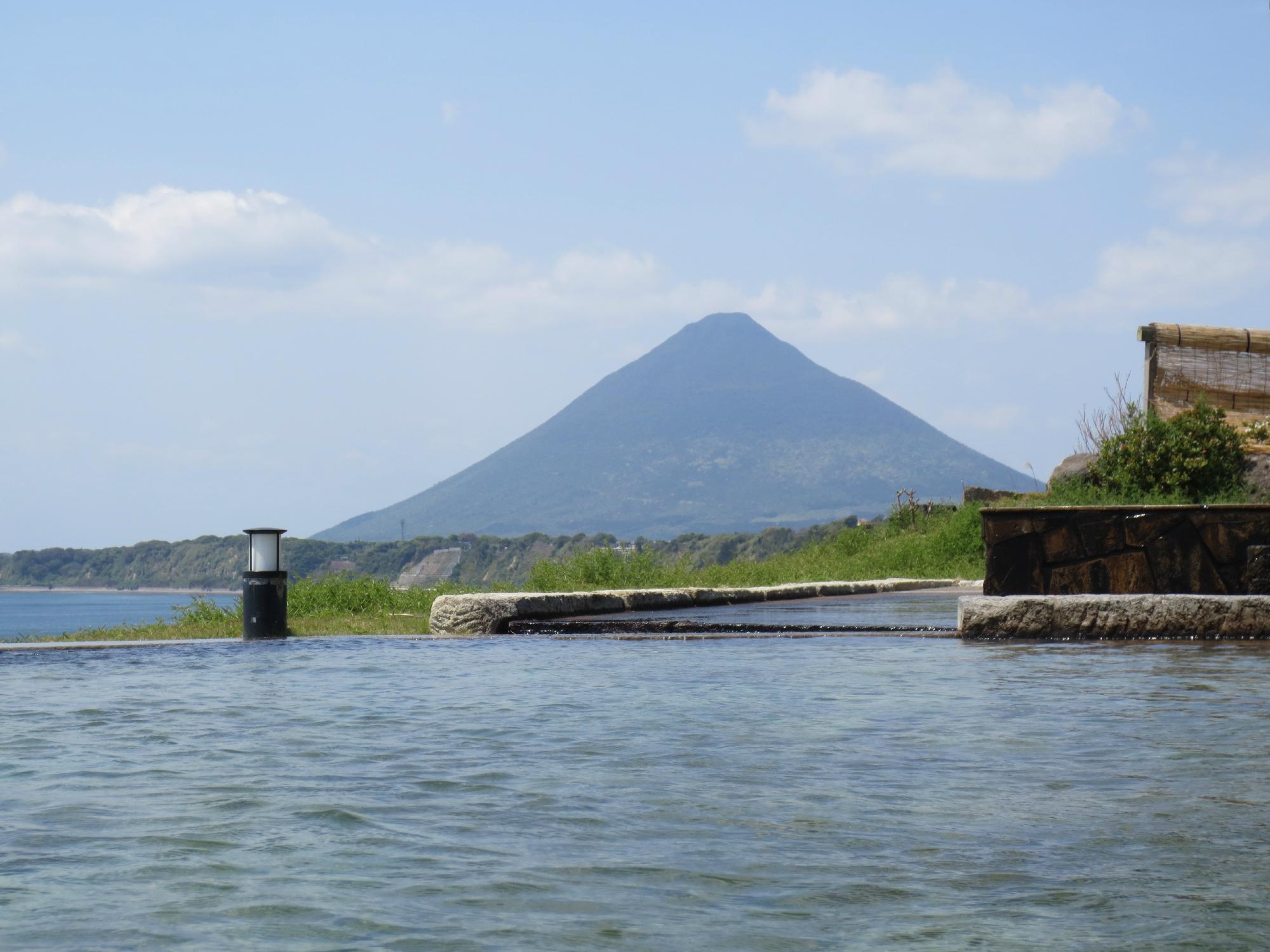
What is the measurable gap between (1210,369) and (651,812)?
1768cm

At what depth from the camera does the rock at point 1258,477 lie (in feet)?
54.3

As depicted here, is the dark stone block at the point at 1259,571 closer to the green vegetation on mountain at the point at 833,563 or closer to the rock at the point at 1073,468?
the green vegetation on mountain at the point at 833,563

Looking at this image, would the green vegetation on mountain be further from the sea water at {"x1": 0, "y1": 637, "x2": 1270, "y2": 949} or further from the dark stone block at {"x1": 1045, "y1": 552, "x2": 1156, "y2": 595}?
the sea water at {"x1": 0, "y1": 637, "x2": 1270, "y2": 949}

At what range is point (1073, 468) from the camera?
1936cm

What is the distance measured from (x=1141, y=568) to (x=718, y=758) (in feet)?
20.6

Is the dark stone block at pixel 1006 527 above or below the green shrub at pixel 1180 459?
below

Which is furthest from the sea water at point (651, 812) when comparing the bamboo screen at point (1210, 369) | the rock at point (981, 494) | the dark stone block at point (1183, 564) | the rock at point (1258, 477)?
the rock at point (981, 494)

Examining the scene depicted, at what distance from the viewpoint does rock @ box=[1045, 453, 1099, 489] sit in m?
18.7

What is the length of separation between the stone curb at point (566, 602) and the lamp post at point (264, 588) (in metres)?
1.39

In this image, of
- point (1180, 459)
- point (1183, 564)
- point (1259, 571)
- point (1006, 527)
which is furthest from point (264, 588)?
point (1180, 459)

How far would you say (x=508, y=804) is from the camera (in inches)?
175

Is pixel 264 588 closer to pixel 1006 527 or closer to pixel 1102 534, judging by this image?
pixel 1006 527

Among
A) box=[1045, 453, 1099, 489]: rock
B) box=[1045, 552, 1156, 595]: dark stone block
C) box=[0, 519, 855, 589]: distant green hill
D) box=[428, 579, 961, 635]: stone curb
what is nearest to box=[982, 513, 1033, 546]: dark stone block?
box=[1045, 552, 1156, 595]: dark stone block

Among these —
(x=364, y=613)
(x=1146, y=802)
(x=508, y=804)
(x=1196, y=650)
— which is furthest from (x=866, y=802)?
(x=364, y=613)
